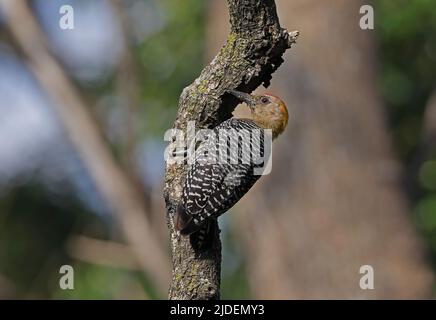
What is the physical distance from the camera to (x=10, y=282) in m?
19.5

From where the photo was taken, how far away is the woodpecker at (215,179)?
251 inches

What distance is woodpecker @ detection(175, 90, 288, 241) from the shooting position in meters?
6.37

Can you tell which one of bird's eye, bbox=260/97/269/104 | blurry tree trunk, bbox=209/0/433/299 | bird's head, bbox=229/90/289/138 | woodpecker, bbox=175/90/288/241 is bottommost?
woodpecker, bbox=175/90/288/241

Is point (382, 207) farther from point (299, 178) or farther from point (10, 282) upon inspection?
point (10, 282)

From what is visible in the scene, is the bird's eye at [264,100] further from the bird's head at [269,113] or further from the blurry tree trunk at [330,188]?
the blurry tree trunk at [330,188]

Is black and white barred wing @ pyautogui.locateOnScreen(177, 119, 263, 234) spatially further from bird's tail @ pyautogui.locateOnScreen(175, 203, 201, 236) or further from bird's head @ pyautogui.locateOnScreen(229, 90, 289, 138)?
bird's head @ pyautogui.locateOnScreen(229, 90, 289, 138)

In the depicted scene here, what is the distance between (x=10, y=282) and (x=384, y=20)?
9227mm

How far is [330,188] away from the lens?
1548 centimetres

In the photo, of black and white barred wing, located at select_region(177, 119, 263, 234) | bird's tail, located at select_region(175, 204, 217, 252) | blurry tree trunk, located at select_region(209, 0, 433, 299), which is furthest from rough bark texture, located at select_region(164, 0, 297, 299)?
blurry tree trunk, located at select_region(209, 0, 433, 299)

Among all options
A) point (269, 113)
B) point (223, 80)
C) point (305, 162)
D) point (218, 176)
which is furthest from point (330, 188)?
point (223, 80)

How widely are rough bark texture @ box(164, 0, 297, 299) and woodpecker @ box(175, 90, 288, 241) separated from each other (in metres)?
0.13

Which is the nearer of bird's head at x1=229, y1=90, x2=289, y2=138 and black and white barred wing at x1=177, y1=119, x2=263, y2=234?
black and white barred wing at x1=177, y1=119, x2=263, y2=234

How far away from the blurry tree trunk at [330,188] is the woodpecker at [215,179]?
24.0 ft
